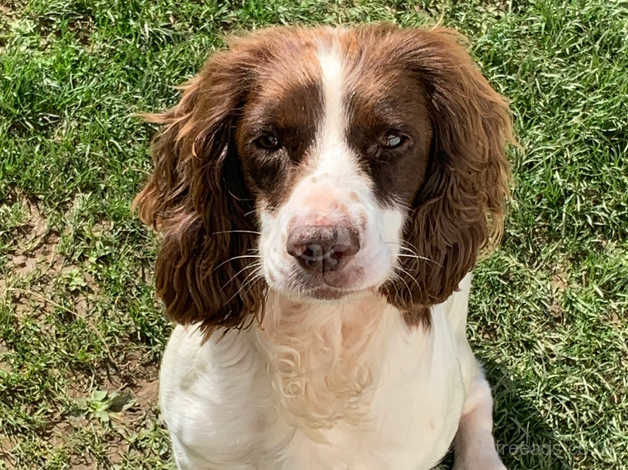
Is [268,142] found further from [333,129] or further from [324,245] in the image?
[324,245]

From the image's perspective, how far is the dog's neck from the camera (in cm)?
346

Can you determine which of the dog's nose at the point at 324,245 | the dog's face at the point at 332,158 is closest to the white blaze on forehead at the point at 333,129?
the dog's face at the point at 332,158

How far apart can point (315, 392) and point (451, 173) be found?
86cm

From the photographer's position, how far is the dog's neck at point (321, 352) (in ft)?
11.4

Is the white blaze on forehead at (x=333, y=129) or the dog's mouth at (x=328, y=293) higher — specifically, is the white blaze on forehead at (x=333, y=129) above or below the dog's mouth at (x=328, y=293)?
above

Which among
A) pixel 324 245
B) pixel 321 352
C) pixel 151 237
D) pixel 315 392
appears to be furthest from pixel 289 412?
pixel 151 237

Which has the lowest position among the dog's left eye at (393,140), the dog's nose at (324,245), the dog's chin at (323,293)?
the dog's chin at (323,293)

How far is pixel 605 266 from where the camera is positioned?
5.15m

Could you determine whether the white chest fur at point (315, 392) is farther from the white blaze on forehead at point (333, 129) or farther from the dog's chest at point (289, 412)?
the white blaze on forehead at point (333, 129)

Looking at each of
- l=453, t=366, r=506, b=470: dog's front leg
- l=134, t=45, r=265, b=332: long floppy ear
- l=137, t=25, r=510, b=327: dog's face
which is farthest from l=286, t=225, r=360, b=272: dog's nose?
l=453, t=366, r=506, b=470: dog's front leg

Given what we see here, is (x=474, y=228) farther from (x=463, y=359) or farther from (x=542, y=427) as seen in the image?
(x=542, y=427)

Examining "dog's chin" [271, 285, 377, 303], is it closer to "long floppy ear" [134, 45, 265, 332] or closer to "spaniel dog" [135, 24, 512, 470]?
"spaniel dog" [135, 24, 512, 470]

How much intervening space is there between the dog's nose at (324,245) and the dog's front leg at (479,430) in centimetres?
184

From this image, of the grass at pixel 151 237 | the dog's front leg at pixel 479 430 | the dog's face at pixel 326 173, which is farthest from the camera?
the grass at pixel 151 237
